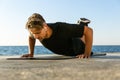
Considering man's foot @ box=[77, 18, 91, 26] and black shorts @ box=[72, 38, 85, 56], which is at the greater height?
man's foot @ box=[77, 18, 91, 26]

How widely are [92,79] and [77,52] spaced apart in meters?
3.56

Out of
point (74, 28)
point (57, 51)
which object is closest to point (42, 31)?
point (74, 28)

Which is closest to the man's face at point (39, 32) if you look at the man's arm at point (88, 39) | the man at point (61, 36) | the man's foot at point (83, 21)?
the man at point (61, 36)

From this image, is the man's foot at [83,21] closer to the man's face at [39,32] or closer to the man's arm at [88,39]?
the man's arm at [88,39]

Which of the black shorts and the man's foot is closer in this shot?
the black shorts

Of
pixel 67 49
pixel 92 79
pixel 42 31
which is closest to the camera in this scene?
pixel 92 79

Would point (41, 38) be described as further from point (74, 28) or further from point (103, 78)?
point (103, 78)

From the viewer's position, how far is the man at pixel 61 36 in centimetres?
484

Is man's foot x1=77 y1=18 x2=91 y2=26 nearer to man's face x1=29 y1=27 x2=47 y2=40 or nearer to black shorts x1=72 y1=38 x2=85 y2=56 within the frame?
black shorts x1=72 y1=38 x2=85 y2=56

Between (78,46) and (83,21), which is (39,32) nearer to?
(78,46)

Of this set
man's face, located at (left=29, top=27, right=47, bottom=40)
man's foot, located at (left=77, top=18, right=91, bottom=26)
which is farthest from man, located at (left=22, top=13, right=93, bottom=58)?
man's foot, located at (left=77, top=18, right=91, bottom=26)

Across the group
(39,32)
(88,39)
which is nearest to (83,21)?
(88,39)

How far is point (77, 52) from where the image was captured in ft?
19.4

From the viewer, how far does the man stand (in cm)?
484
